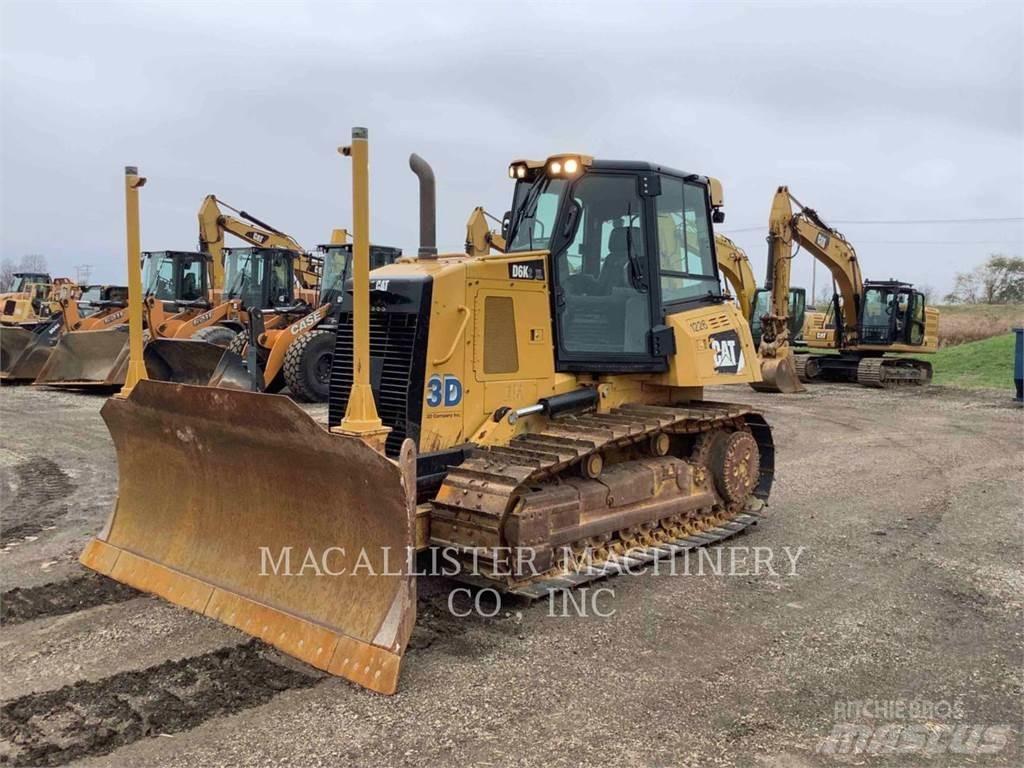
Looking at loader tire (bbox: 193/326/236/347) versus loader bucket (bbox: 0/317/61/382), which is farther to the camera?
loader bucket (bbox: 0/317/61/382)

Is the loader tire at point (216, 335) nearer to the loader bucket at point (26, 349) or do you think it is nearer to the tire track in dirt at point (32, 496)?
the loader bucket at point (26, 349)

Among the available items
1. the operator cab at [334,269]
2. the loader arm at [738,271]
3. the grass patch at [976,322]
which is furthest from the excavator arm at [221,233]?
the grass patch at [976,322]

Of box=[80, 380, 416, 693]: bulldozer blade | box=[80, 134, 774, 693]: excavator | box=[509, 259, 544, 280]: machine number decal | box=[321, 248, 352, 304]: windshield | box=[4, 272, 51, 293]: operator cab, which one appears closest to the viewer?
box=[80, 380, 416, 693]: bulldozer blade

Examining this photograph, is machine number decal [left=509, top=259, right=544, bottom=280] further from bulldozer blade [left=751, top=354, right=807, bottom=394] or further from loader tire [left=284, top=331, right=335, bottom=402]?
bulldozer blade [left=751, top=354, right=807, bottom=394]

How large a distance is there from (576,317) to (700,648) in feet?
8.12

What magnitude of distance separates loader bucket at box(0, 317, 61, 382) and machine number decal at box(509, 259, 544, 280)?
14.9 m

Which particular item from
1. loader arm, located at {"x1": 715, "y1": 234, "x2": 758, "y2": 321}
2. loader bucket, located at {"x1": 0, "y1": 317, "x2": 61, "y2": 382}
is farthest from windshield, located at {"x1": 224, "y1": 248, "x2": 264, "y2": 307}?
loader arm, located at {"x1": 715, "y1": 234, "x2": 758, "y2": 321}

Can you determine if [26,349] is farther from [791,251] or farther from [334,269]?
[791,251]

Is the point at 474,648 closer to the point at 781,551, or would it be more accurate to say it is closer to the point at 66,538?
the point at 781,551

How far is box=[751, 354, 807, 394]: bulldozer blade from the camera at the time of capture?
17688 mm

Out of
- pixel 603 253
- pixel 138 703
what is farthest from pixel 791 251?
pixel 138 703

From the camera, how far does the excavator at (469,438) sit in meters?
4.26

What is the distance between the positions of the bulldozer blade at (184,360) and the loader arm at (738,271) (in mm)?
10014

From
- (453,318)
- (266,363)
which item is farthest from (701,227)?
(266,363)
